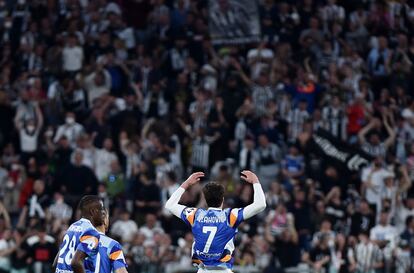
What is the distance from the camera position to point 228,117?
27.2 meters

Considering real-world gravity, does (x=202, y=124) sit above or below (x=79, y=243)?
above

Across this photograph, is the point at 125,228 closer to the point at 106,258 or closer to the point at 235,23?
the point at 235,23

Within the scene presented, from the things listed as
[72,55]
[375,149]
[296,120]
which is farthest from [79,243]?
[72,55]

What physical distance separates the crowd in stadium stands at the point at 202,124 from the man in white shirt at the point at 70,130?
1.2 inches

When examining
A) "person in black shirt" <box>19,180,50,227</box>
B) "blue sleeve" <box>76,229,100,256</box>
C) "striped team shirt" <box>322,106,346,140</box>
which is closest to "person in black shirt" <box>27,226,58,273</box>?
"person in black shirt" <box>19,180,50,227</box>

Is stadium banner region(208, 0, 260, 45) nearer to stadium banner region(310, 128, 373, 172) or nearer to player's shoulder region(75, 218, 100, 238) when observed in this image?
stadium banner region(310, 128, 373, 172)

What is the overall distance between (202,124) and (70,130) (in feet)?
9.14

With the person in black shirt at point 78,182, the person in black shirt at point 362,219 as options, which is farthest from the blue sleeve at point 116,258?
the person in black shirt at point 78,182

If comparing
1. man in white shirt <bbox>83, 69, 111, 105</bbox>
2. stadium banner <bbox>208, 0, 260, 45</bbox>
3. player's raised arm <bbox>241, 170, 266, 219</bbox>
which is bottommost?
player's raised arm <bbox>241, 170, 266, 219</bbox>

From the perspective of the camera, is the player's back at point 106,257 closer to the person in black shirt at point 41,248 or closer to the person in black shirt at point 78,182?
the person in black shirt at point 41,248

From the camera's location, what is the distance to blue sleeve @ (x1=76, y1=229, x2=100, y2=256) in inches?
519

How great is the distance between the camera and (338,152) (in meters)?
26.2

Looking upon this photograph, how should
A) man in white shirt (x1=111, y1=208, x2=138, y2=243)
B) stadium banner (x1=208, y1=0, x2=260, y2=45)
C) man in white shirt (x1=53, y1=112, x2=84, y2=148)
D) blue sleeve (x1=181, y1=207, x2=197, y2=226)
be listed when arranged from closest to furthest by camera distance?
1. blue sleeve (x1=181, y1=207, x2=197, y2=226)
2. man in white shirt (x1=111, y1=208, x2=138, y2=243)
3. man in white shirt (x1=53, y1=112, x2=84, y2=148)
4. stadium banner (x1=208, y1=0, x2=260, y2=45)

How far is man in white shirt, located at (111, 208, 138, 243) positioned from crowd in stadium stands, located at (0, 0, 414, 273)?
0.12ft
